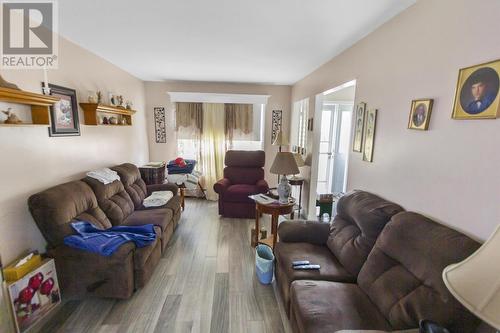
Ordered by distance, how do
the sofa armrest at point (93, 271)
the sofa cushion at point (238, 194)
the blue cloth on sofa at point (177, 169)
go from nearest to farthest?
the sofa armrest at point (93, 271), the sofa cushion at point (238, 194), the blue cloth on sofa at point (177, 169)

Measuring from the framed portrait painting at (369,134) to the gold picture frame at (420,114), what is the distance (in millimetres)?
422

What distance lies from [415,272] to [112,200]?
2.92 m

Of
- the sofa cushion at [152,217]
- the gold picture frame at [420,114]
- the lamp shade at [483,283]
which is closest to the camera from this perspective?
the lamp shade at [483,283]

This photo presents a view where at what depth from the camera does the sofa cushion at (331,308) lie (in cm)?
129

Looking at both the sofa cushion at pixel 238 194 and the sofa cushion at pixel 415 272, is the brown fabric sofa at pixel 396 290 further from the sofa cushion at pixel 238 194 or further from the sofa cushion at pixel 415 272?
the sofa cushion at pixel 238 194

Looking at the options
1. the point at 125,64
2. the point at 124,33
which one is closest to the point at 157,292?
the point at 124,33

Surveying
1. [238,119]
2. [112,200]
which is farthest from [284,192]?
[238,119]

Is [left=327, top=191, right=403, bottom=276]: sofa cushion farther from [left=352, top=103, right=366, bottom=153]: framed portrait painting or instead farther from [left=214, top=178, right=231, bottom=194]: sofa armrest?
[left=214, top=178, right=231, bottom=194]: sofa armrest

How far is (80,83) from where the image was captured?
269 cm

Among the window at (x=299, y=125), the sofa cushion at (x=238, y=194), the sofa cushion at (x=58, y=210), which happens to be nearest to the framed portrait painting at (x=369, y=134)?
the window at (x=299, y=125)

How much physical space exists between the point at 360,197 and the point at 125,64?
3.63 m

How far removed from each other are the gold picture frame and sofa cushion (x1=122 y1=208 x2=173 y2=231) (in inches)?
102

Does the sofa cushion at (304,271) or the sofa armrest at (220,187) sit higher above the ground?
the sofa armrest at (220,187)

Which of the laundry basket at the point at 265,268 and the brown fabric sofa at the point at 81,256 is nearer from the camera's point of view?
the brown fabric sofa at the point at 81,256
